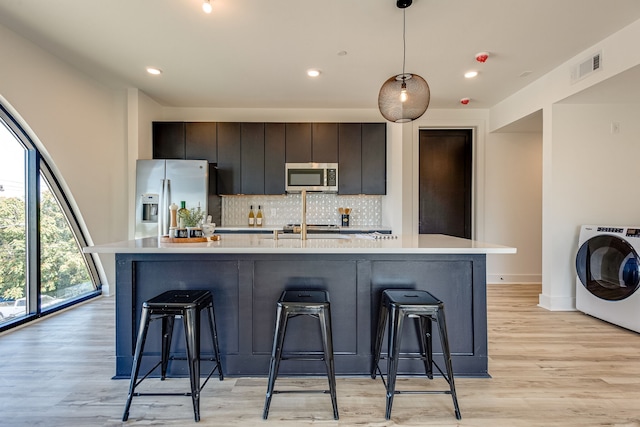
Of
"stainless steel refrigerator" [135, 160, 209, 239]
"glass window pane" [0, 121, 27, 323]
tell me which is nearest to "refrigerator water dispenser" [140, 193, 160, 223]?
"stainless steel refrigerator" [135, 160, 209, 239]

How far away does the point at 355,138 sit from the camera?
4.46 m

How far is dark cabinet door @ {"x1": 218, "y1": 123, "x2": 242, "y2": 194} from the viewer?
4434 mm

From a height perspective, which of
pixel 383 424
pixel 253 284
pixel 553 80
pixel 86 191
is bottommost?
pixel 383 424

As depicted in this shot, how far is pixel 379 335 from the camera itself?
2033 mm

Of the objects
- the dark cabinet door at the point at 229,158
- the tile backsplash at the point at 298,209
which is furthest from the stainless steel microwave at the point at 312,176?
the dark cabinet door at the point at 229,158

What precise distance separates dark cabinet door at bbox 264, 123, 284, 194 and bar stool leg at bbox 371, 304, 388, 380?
9.28 feet

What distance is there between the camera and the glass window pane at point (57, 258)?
3342 mm

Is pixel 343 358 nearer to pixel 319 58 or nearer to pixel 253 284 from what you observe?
pixel 253 284

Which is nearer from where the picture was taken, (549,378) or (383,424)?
(383,424)

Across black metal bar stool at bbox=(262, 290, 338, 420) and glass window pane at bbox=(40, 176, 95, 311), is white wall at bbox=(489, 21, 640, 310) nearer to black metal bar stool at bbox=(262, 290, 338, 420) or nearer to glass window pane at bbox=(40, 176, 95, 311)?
black metal bar stool at bbox=(262, 290, 338, 420)

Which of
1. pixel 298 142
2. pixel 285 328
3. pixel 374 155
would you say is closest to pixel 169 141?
pixel 298 142

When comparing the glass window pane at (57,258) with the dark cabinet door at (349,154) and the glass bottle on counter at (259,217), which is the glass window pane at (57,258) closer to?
the glass bottle on counter at (259,217)

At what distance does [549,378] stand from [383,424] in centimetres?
130

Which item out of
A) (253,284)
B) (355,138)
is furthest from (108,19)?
(355,138)
